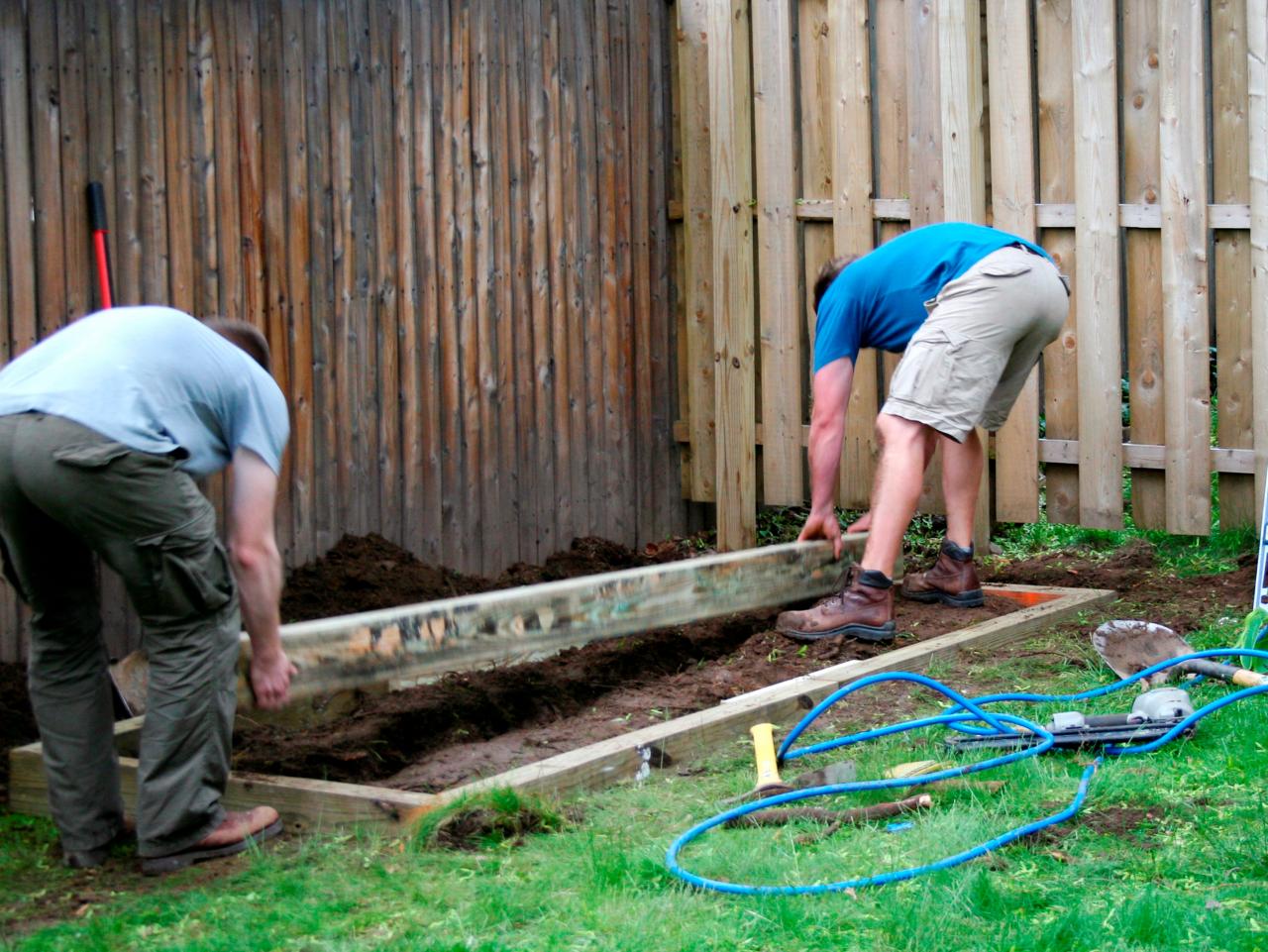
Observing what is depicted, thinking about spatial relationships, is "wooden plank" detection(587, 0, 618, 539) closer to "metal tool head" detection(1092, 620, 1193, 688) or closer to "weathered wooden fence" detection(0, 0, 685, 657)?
"weathered wooden fence" detection(0, 0, 685, 657)

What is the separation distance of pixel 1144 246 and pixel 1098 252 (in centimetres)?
20

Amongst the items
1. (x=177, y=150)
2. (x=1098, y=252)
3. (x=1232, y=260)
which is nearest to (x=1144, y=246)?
(x=1098, y=252)

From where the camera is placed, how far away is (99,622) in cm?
366

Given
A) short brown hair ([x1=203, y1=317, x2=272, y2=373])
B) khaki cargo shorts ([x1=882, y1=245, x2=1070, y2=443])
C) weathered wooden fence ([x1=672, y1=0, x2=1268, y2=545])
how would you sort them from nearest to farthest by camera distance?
short brown hair ([x1=203, y1=317, x2=272, y2=373])
khaki cargo shorts ([x1=882, y1=245, x2=1070, y2=443])
weathered wooden fence ([x1=672, y1=0, x2=1268, y2=545])

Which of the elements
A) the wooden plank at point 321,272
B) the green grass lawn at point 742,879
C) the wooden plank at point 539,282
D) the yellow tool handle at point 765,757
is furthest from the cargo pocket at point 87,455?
the wooden plank at point 539,282

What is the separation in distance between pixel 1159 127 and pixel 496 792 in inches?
180

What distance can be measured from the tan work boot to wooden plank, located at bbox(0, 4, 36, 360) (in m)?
2.20

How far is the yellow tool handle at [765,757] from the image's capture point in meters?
3.62

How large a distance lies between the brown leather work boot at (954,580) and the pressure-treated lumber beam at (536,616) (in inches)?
15.6

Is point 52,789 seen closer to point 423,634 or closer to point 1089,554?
point 423,634

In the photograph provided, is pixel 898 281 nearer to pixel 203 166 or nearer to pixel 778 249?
pixel 778 249

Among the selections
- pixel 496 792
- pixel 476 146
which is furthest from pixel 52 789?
pixel 476 146

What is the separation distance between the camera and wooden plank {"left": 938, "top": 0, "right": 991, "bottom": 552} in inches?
266

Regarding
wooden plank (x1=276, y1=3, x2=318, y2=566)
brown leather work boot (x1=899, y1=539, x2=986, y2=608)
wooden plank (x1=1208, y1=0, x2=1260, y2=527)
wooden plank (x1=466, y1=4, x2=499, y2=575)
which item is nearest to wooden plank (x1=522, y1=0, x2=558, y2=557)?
wooden plank (x1=466, y1=4, x2=499, y2=575)
